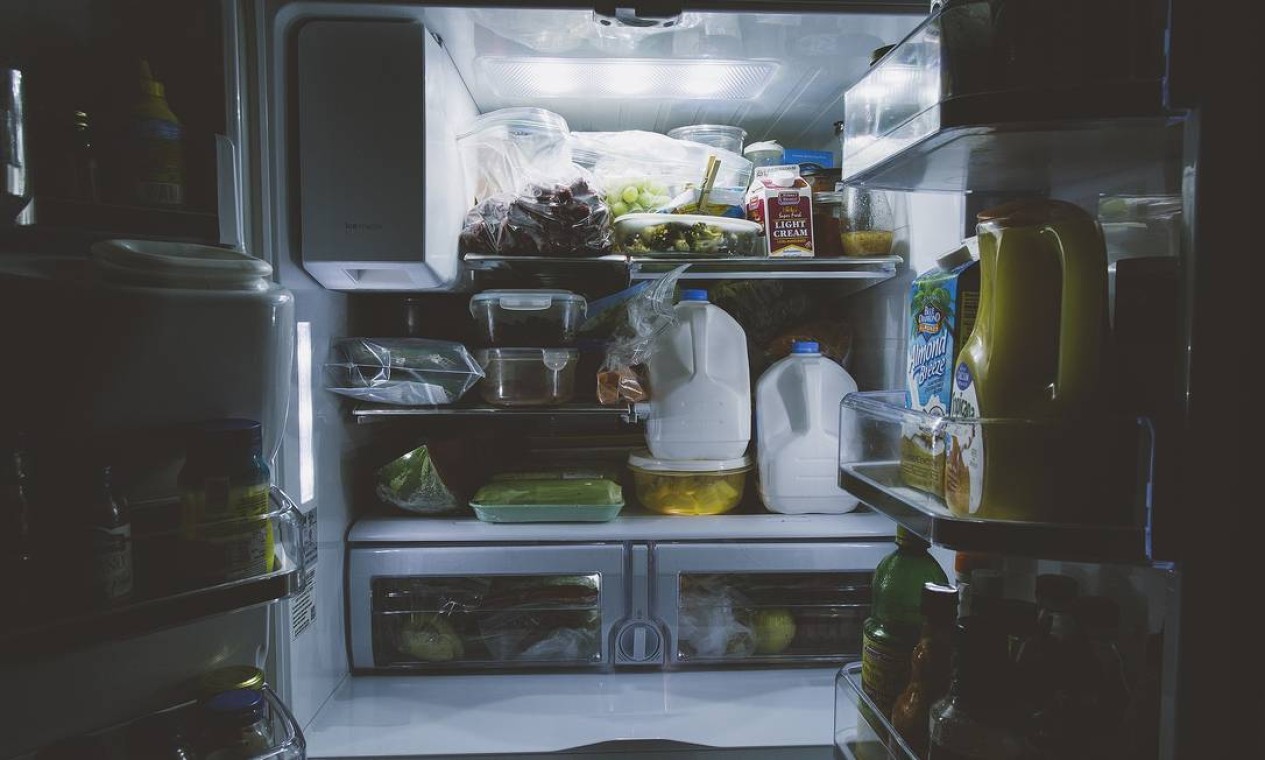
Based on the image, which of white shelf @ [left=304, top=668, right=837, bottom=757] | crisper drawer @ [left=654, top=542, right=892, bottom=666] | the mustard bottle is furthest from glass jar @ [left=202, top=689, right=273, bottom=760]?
crisper drawer @ [left=654, top=542, right=892, bottom=666]

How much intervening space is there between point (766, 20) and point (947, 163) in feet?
1.55

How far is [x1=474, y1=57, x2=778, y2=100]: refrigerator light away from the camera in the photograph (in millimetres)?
1328

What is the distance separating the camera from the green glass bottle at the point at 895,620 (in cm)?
89

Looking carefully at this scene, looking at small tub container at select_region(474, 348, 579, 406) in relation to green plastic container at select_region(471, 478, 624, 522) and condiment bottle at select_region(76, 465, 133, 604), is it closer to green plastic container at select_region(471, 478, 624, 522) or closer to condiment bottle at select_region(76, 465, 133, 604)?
green plastic container at select_region(471, 478, 624, 522)

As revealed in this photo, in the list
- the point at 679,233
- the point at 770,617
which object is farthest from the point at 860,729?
the point at 679,233

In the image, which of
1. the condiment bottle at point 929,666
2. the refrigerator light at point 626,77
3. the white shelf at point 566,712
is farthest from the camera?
the refrigerator light at point 626,77

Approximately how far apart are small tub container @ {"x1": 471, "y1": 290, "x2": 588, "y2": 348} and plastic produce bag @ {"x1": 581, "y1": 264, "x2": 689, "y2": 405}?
12 cm

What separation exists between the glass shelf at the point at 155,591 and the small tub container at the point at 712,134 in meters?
1.23

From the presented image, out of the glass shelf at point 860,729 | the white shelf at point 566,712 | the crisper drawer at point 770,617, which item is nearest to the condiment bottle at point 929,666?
the glass shelf at point 860,729

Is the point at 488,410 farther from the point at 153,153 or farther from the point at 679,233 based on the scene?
the point at 153,153

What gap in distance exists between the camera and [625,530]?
4.61ft

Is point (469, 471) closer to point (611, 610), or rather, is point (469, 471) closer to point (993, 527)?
point (611, 610)

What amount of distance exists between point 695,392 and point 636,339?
174 mm

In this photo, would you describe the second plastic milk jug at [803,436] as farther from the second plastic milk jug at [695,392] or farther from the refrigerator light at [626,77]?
the refrigerator light at [626,77]
